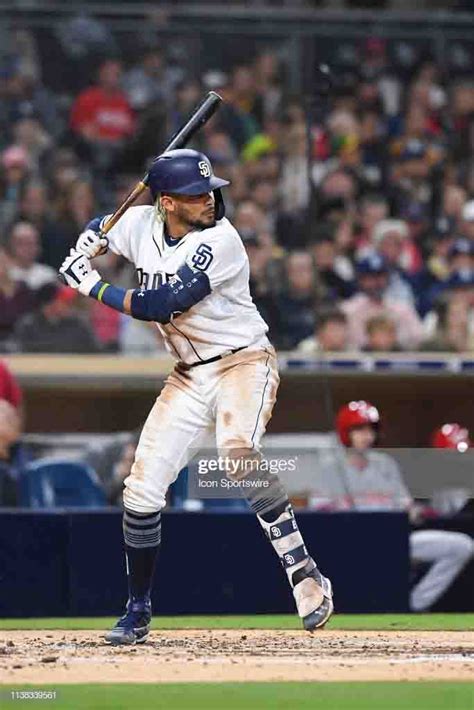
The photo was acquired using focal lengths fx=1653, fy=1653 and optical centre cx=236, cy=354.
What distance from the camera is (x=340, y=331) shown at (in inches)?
420

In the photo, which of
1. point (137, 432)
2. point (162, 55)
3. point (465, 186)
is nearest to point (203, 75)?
point (162, 55)

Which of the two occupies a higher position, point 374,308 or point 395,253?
point 395,253

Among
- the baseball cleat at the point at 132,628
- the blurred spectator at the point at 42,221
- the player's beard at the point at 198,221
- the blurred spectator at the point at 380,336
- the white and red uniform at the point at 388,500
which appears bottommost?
the white and red uniform at the point at 388,500

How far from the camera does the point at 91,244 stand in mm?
6695

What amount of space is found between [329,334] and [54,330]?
70.4 inches

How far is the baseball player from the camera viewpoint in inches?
350

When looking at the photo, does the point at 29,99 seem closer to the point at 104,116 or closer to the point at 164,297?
the point at 104,116

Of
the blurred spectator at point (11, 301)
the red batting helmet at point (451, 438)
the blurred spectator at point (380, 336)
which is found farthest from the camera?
the blurred spectator at point (11, 301)

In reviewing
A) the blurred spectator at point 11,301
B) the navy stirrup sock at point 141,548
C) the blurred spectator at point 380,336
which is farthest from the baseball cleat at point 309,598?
the blurred spectator at point 11,301

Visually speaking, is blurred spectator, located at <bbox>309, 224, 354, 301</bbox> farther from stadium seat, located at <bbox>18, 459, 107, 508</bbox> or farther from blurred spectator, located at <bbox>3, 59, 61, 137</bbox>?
stadium seat, located at <bbox>18, 459, 107, 508</bbox>

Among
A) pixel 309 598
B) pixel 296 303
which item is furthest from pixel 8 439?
pixel 296 303

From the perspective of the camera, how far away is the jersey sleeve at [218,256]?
6488 millimetres

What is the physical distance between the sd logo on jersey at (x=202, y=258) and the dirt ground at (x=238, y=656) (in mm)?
1513

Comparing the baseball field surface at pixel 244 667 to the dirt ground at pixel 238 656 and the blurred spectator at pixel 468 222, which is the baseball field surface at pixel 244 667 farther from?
the blurred spectator at pixel 468 222
